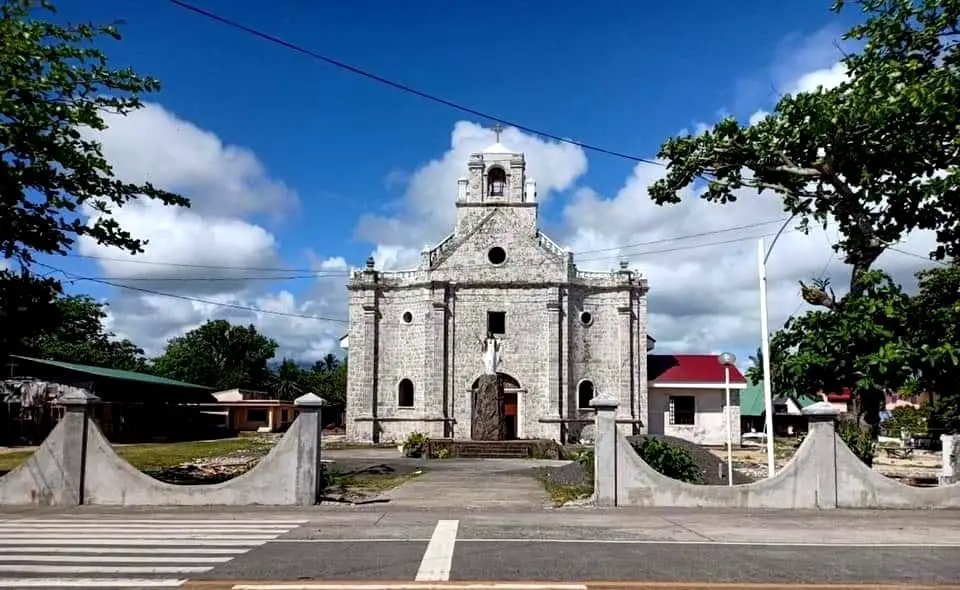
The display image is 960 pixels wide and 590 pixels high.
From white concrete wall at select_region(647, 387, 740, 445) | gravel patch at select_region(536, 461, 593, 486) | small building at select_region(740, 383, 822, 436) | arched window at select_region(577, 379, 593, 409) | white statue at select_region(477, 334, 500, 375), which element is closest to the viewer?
gravel patch at select_region(536, 461, 593, 486)

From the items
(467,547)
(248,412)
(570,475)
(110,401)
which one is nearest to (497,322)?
(110,401)

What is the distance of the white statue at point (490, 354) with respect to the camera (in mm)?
35844

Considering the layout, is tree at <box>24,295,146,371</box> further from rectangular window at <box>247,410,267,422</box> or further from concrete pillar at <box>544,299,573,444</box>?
concrete pillar at <box>544,299,573,444</box>

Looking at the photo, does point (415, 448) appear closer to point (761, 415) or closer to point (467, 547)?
point (467, 547)

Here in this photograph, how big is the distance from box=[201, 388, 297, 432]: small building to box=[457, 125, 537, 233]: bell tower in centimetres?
2791

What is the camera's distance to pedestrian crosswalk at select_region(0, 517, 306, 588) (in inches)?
306

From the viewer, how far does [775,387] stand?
17703mm

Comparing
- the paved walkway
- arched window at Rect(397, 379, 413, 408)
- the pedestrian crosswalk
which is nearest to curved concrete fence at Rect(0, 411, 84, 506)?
the pedestrian crosswalk

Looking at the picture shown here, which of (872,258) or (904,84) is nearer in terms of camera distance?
(904,84)

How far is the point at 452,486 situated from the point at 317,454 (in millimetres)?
5024

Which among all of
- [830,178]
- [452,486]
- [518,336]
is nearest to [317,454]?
[452,486]

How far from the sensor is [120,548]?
30.8 feet

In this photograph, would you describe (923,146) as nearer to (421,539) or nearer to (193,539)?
(421,539)

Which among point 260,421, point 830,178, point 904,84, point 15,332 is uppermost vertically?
point 904,84
